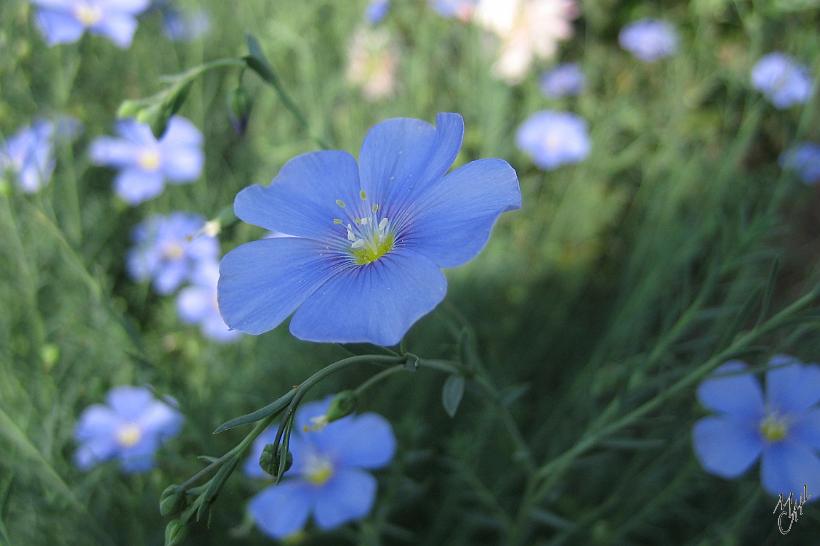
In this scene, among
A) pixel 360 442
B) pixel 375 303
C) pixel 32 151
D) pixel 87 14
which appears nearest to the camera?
pixel 375 303

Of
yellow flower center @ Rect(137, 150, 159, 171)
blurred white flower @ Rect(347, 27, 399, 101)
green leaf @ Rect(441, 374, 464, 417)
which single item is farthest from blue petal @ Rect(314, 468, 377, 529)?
blurred white flower @ Rect(347, 27, 399, 101)

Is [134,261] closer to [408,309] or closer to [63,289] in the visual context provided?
[63,289]

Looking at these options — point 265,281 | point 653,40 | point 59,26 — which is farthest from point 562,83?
point 265,281

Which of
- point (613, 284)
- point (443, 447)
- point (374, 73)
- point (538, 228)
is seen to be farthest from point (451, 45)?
point (443, 447)

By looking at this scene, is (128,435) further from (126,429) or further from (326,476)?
(326,476)

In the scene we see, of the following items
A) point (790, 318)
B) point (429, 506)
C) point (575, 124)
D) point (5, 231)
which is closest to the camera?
point (790, 318)
